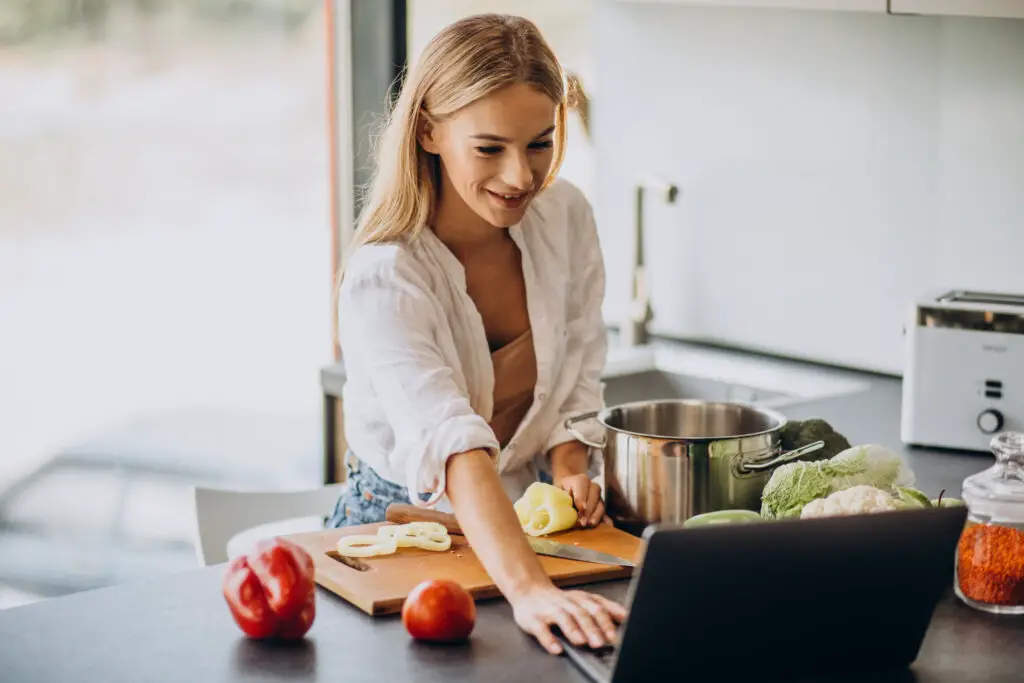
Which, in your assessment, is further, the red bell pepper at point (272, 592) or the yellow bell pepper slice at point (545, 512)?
the yellow bell pepper slice at point (545, 512)

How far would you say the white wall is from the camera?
2.63m

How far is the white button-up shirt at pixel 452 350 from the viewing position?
5.55ft

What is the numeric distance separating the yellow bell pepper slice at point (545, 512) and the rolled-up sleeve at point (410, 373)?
8 centimetres

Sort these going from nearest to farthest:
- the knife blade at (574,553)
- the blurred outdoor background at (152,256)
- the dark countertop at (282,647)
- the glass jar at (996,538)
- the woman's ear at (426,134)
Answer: the dark countertop at (282,647) → the glass jar at (996,538) → the knife blade at (574,553) → the woman's ear at (426,134) → the blurred outdoor background at (152,256)

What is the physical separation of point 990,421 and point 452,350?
38.2 inches

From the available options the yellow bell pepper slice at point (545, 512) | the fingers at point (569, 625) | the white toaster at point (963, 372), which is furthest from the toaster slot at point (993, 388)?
the fingers at point (569, 625)

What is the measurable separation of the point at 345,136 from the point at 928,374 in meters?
1.67

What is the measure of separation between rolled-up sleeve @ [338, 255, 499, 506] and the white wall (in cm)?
131

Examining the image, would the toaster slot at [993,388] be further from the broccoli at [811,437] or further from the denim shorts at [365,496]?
the denim shorts at [365,496]

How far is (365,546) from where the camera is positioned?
5.39 ft

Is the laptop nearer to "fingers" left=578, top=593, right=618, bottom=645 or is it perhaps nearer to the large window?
"fingers" left=578, top=593, right=618, bottom=645

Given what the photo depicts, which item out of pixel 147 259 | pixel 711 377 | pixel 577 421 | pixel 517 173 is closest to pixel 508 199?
pixel 517 173

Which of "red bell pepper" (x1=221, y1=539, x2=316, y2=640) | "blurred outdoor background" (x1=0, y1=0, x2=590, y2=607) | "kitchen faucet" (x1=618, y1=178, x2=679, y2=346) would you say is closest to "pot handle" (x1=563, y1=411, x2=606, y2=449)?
"red bell pepper" (x1=221, y1=539, x2=316, y2=640)

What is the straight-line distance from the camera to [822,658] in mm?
1324
